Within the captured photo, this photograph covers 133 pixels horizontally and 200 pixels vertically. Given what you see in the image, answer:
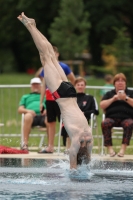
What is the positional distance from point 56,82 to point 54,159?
1947mm

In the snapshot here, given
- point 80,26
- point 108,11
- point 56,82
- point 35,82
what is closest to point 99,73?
point 108,11

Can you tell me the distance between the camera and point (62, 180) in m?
10.2

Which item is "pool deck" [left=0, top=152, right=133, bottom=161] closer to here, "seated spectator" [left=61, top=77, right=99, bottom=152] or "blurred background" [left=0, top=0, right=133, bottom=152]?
"seated spectator" [left=61, top=77, right=99, bottom=152]

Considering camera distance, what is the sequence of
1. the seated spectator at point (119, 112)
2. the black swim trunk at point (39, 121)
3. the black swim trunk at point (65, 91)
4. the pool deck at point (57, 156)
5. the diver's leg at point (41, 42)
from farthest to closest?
the black swim trunk at point (39, 121) → the seated spectator at point (119, 112) → the pool deck at point (57, 156) → the diver's leg at point (41, 42) → the black swim trunk at point (65, 91)

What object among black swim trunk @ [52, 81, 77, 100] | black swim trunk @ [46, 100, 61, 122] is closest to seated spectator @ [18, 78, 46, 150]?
black swim trunk @ [46, 100, 61, 122]

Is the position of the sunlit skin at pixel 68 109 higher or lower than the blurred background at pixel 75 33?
lower

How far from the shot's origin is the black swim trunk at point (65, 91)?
10926 millimetres

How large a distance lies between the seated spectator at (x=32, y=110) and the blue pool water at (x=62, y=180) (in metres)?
1.86

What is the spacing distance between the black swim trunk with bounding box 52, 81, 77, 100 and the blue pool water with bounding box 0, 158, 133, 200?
1.00m

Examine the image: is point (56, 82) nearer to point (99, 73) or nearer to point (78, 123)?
point (78, 123)

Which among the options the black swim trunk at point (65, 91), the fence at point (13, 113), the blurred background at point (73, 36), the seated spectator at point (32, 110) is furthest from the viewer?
the blurred background at point (73, 36)

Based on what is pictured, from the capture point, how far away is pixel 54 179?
405 inches

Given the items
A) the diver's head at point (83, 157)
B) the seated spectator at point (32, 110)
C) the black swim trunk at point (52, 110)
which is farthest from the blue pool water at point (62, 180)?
the seated spectator at point (32, 110)

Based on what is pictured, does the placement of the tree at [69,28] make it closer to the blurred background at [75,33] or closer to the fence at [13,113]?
the blurred background at [75,33]
